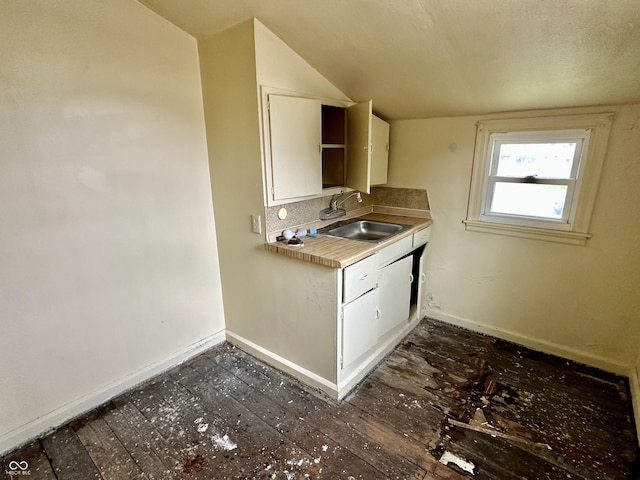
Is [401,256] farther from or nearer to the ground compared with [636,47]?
nearer to the ground

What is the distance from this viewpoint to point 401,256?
93.7 inches

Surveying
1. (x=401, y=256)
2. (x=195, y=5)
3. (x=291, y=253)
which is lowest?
(x=401, y=256)

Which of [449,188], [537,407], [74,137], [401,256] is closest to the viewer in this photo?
[74,137]

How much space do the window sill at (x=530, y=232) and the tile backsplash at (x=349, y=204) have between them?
0.43 metres

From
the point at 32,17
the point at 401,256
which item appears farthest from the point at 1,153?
the point at 401,256

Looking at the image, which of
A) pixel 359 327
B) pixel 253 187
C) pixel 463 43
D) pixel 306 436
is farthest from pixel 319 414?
pixel 463 43

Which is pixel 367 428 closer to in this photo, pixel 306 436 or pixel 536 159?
pixel 306 436

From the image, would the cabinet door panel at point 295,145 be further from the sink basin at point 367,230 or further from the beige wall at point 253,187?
the sink basin at point 367,230

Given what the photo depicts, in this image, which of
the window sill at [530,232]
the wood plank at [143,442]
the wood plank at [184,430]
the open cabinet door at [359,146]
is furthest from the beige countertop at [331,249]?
the wood plank at [143,442]

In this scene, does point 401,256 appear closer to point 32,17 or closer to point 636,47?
point 636,47

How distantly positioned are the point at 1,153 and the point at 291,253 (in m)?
1.48

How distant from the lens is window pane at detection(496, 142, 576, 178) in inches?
85.1

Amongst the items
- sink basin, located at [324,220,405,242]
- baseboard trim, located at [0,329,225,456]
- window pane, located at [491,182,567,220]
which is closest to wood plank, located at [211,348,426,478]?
baseboard trim, located at [0,329,225,456]

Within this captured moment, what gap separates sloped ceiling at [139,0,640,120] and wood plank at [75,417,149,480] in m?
2.41
